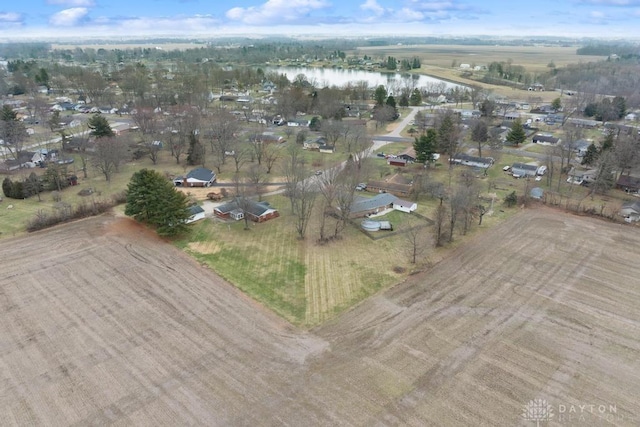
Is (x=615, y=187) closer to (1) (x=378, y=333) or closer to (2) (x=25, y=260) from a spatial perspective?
(1) (x=378, y=333)

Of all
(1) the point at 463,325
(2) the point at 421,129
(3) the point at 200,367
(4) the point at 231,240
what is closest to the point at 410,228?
(1) the point at 463,325

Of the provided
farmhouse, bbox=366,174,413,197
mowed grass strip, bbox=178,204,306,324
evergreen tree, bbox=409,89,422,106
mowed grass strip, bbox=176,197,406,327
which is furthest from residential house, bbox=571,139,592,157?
mowed grass strip, bbox=178,204,306,324

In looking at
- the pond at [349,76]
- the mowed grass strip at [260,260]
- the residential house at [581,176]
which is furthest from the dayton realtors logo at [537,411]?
the pond at [349,76]

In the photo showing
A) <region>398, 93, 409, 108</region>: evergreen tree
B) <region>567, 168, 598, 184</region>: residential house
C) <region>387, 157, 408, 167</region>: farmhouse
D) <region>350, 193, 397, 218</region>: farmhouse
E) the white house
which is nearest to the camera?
<region>350, 193, 397, 218</region>: farmhouse

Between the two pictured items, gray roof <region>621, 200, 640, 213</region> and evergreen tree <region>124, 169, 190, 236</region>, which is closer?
evergreen tree <region>124, 169, 190, 236</region>

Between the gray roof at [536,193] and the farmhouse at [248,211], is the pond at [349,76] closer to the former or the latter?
the gray roof at [536,193]

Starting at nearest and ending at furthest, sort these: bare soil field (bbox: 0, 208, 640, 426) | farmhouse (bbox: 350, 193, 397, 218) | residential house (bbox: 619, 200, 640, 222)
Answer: bare soil field (bbox: 0, 208, 640, 426), residential house (bbox: 619, 200, 640, 222), farmhouse (bbox: 350, 193, 397, 218)

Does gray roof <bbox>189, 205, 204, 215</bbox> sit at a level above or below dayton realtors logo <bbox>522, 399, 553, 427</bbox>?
above

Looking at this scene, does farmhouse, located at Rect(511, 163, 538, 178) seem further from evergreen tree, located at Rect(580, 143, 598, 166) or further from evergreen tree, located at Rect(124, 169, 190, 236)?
evergreen tree, located at Rect(124, 169, 190, 236)
